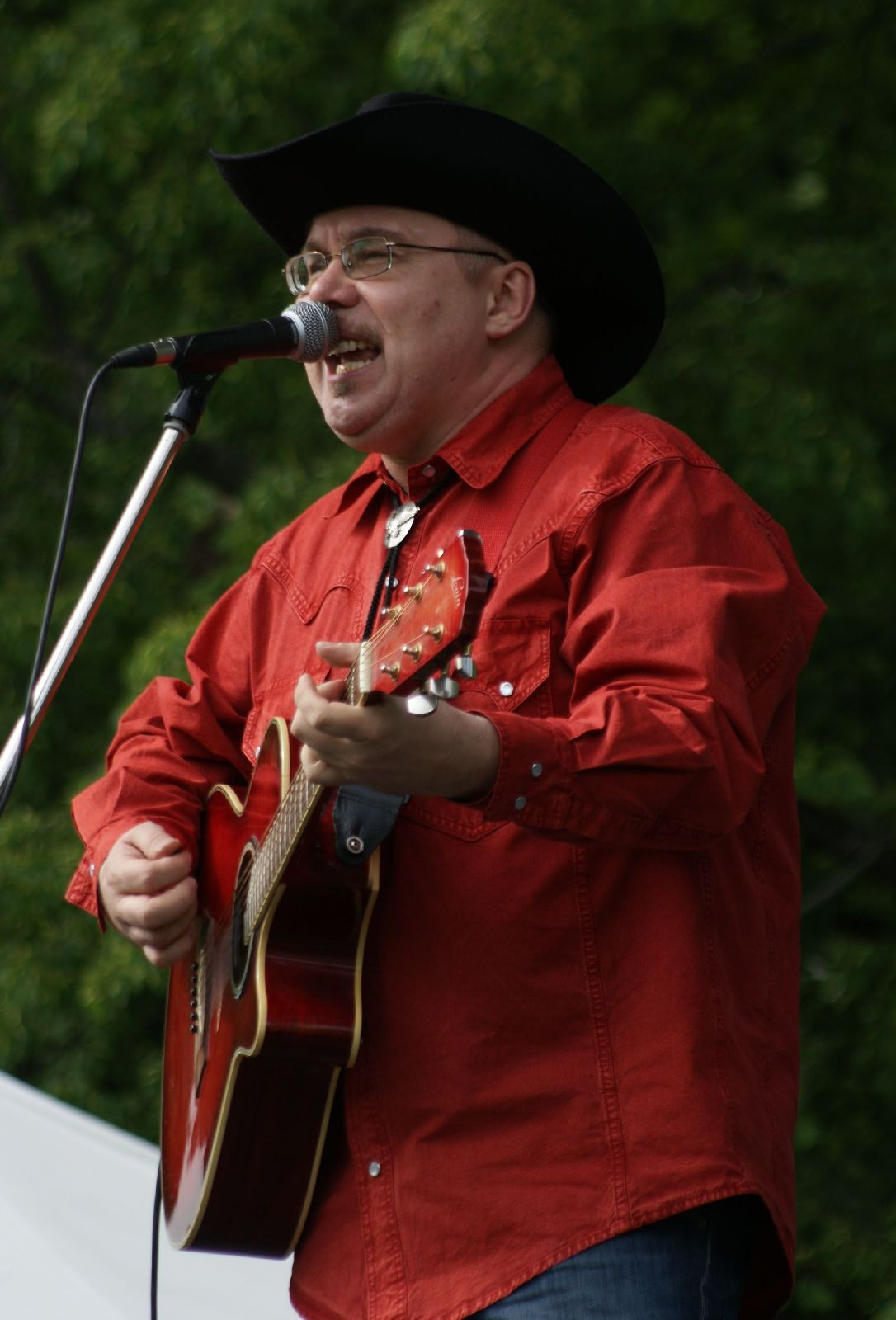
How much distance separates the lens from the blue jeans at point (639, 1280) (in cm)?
201

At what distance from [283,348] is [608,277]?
505mm

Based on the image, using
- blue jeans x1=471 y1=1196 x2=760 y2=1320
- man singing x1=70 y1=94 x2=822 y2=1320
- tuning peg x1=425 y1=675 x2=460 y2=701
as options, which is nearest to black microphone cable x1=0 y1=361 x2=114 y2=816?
man singing x1=70 y1=94 x2=822 y2=1320

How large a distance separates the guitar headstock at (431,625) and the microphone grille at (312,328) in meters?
0.66

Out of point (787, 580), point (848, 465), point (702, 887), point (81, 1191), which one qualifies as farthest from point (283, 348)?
point (848, 465)

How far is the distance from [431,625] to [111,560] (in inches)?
26.0

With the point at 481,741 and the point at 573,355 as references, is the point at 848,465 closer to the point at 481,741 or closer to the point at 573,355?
the point at 573,355

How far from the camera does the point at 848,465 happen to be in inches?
190

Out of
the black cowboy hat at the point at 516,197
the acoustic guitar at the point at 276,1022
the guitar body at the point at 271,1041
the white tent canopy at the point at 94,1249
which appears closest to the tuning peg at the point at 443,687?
the acoustic guitar at the point at 276,1022

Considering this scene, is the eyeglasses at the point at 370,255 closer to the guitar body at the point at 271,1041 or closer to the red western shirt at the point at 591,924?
the red western shirt at the point at 591,924

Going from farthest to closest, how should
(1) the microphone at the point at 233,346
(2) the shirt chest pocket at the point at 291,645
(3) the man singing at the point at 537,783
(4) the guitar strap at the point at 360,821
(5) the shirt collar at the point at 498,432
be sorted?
(2) the shirt chest pocket at the point at 291,645 → (5) the shirt collar at the point at 498,432 → (1) the microphone at the point at 233,346 → (4) the guitar strap at the point at 360,821 → (3) the man singing at the point at 537,783

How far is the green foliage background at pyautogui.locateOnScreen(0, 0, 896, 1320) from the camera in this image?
4.90 m

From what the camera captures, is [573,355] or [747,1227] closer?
[747,1227]

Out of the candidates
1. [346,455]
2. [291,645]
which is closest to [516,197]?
[291,645]

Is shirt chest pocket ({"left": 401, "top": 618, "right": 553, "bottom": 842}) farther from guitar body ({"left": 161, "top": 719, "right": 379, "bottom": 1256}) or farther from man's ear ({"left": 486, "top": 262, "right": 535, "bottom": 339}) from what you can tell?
man's ear ({"left": 486, "top": 262, "right": 535, "bottom": 339})
